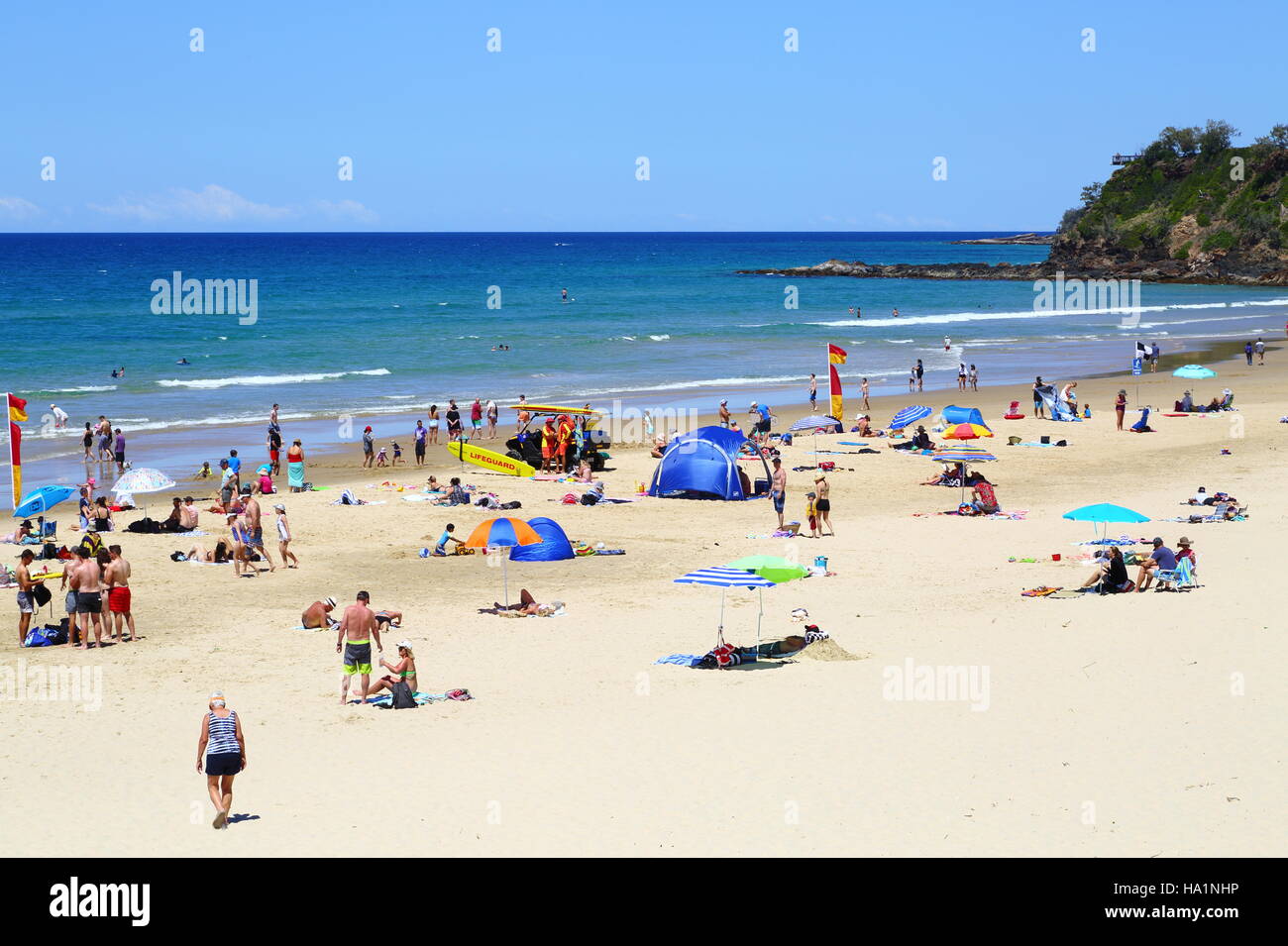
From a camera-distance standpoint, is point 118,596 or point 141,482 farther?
point 141,482

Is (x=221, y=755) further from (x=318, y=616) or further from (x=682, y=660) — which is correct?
(x=318, y=616)

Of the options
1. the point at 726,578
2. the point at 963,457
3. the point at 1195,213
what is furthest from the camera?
the point at 1195,213

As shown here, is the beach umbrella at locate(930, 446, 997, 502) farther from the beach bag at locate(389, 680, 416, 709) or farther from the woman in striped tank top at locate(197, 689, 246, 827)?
the woman in striped tank top at locate(197, 689, 246, 827)

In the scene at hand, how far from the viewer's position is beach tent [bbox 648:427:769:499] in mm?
24953

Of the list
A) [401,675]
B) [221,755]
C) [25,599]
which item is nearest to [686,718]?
[401,675]

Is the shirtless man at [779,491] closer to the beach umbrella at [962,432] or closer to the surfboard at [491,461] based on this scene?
the beach umbrella at [962,432]

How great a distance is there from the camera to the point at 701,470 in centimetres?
2500

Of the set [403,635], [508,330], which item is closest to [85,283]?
[508,330]

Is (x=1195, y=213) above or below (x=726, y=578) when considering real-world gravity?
above

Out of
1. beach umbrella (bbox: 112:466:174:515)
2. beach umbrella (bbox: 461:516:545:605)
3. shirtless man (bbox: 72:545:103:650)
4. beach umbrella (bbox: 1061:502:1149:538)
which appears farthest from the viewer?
beach umbrella (bbox: 112:466:174:515)

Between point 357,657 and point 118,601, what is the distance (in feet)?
13.2

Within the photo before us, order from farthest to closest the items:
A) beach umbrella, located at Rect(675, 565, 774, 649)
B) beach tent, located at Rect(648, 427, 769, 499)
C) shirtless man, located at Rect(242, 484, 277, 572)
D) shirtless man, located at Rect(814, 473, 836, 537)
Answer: beach tent, located at Rect(648, 427, 769, 499), shirtless man, located at Rect(814, 473, 836, 537), shirtless man, located at Rect(242, 484, 277, 572), beach umbrella, located at Rect(675, 565, 774, 649)

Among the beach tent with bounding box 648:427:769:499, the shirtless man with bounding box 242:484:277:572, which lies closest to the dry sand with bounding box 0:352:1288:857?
the shirtless man with bounding box 242:484:277:572

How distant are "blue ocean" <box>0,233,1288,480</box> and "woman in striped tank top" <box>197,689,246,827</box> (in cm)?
2319
